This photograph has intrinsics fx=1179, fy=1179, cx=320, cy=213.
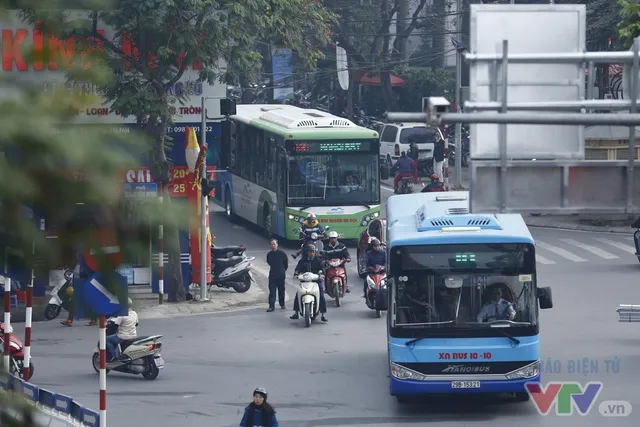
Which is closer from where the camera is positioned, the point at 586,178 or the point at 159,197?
the point at 159,197

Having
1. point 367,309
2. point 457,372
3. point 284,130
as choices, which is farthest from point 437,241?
point 284,130

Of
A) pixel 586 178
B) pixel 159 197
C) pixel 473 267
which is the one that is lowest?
pixel 473 267

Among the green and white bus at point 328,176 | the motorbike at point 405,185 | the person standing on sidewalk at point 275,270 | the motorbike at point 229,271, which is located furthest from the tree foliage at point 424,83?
the person standing on sidewalk at point 275,270

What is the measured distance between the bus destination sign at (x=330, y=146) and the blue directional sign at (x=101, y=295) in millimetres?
24217

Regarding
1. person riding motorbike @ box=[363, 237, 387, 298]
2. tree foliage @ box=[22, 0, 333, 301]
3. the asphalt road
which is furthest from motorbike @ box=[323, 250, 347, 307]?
tree foliage @ box=[22, 0, 333, 301]

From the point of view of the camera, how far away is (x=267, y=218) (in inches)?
1120

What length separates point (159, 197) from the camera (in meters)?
2.09

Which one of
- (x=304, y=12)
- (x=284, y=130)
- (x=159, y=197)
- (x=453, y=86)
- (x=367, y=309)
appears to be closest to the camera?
(x=159, y=197)

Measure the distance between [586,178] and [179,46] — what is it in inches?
449

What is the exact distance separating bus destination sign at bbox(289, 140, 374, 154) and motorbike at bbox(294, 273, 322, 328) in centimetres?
713

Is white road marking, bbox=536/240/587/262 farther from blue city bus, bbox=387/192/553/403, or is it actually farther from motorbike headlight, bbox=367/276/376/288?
blue city bus, bbox=387/192/553/403

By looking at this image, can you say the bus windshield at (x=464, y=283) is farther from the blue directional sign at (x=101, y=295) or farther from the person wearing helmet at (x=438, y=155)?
the person wearing helmet at (x=438, y=155)

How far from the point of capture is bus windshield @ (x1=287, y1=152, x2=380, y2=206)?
26531mm

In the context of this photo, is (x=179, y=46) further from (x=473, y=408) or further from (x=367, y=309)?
(x=473, y=408)
